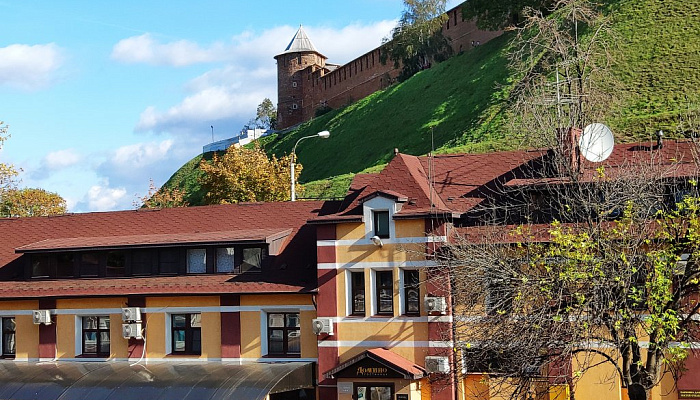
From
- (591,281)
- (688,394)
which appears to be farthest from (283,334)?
(591,281)

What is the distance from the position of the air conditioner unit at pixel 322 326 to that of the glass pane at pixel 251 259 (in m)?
3.46

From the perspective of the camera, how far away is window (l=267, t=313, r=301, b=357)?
91.4 ft

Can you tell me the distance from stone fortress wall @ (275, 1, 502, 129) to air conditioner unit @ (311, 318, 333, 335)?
264 feet

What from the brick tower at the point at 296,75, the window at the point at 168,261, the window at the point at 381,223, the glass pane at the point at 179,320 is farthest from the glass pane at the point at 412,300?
the brick tower at the point at 296,75

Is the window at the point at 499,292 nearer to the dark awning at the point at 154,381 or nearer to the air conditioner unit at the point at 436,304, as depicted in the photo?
the air conditioner unit at the point at 436,304

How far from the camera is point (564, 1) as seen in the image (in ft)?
86.9

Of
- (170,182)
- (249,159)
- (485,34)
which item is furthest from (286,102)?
(249,159)

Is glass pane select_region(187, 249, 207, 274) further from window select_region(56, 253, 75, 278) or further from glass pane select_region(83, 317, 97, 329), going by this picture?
window select_region(56, 253, 75, 278)

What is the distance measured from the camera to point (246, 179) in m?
48.9

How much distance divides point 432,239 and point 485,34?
256 ft

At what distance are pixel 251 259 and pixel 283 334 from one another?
8.77 feet

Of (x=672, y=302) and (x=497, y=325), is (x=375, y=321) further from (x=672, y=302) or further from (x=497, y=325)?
(x=672, y=302)

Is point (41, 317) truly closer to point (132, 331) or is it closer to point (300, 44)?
point (132, 331)

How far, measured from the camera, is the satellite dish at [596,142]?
24500 mm
